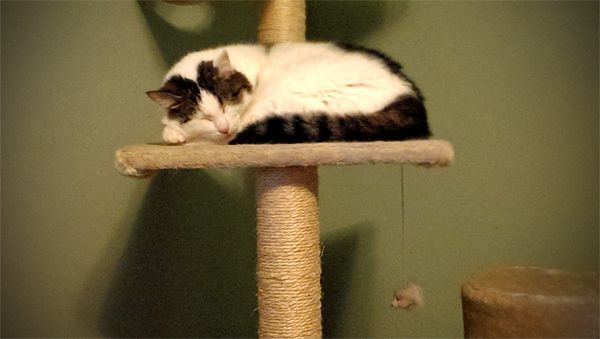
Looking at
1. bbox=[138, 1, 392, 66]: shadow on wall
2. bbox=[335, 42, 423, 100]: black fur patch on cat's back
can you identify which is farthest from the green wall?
bbox=[335, 42, 423, 100]: black fur patch on cat's back

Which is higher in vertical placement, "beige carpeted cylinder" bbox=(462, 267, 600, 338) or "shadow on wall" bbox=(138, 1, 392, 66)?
"shadow on wall" bbox=(138, 1, 392, 66)

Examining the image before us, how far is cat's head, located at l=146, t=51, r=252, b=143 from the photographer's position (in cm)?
121

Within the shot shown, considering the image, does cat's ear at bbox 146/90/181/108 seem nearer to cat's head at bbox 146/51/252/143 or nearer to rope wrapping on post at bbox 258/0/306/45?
cat's head at bbox 146/51/252/143

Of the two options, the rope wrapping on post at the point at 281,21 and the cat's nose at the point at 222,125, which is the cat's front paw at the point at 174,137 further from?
the rope wrapping on post at the point at 281,21

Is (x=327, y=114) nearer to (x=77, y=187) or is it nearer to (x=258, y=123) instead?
(x=258, y=123)

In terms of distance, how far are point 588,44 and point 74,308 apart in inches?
71.4

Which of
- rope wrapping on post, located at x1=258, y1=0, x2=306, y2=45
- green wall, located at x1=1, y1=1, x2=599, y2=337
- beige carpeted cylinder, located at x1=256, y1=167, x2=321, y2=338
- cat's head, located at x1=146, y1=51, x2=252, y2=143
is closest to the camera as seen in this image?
beige carpeted cylinder, located at x1=256, y1=167, x2=321, y2=338

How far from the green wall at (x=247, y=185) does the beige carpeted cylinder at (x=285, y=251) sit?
560mm

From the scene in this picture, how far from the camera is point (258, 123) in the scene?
43.5 inches

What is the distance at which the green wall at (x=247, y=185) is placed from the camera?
1.57 meters

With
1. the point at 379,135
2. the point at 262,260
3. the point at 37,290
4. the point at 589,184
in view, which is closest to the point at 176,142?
the point at 262,260

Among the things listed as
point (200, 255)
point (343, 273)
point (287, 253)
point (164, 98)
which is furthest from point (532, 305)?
point (200, 255)

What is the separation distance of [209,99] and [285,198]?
313 mm

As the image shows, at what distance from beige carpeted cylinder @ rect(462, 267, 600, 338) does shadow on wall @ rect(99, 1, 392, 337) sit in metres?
0.57
